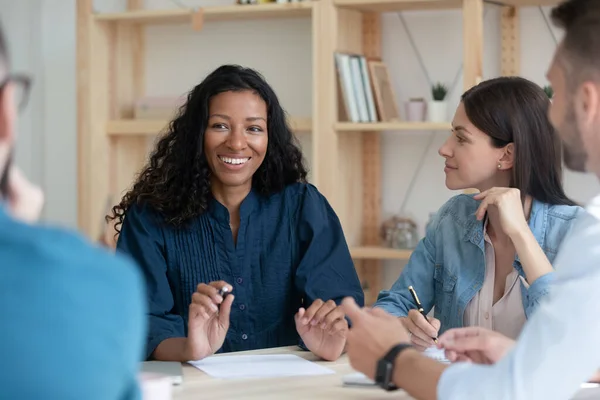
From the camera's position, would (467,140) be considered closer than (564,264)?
No

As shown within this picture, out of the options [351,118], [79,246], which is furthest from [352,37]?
[79,246]

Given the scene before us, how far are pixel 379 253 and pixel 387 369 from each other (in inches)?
91.7

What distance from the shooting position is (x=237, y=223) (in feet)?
8.31

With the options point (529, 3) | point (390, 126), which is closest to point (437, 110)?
point (390, 126)

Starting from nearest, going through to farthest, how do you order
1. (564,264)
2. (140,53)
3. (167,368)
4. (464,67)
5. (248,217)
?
(564,264), (167,368), (248,217), (464,67), (140,53)

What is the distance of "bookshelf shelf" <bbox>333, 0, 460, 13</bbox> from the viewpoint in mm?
3742

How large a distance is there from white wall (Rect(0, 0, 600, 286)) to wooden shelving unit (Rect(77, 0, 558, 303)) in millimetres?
72

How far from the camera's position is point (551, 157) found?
2.36m

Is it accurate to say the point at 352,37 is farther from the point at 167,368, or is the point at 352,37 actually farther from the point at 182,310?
the point at 167,368

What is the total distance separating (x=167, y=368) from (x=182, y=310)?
1.64 feet

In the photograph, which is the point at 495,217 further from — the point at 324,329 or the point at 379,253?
the point at 379,253

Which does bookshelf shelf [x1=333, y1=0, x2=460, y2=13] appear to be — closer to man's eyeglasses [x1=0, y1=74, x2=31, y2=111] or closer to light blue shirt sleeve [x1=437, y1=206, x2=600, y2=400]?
light blue shirt sleeve [x1=437, y1=206, x2=600, y2=400]

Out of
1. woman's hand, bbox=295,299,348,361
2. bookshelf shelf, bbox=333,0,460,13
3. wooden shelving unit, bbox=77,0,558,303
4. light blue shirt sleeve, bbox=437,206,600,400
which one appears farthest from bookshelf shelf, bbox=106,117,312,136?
light blue shirt sleeve, bbox=437,206,600,400

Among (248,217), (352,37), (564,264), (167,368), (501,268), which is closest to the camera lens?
(564,264)
